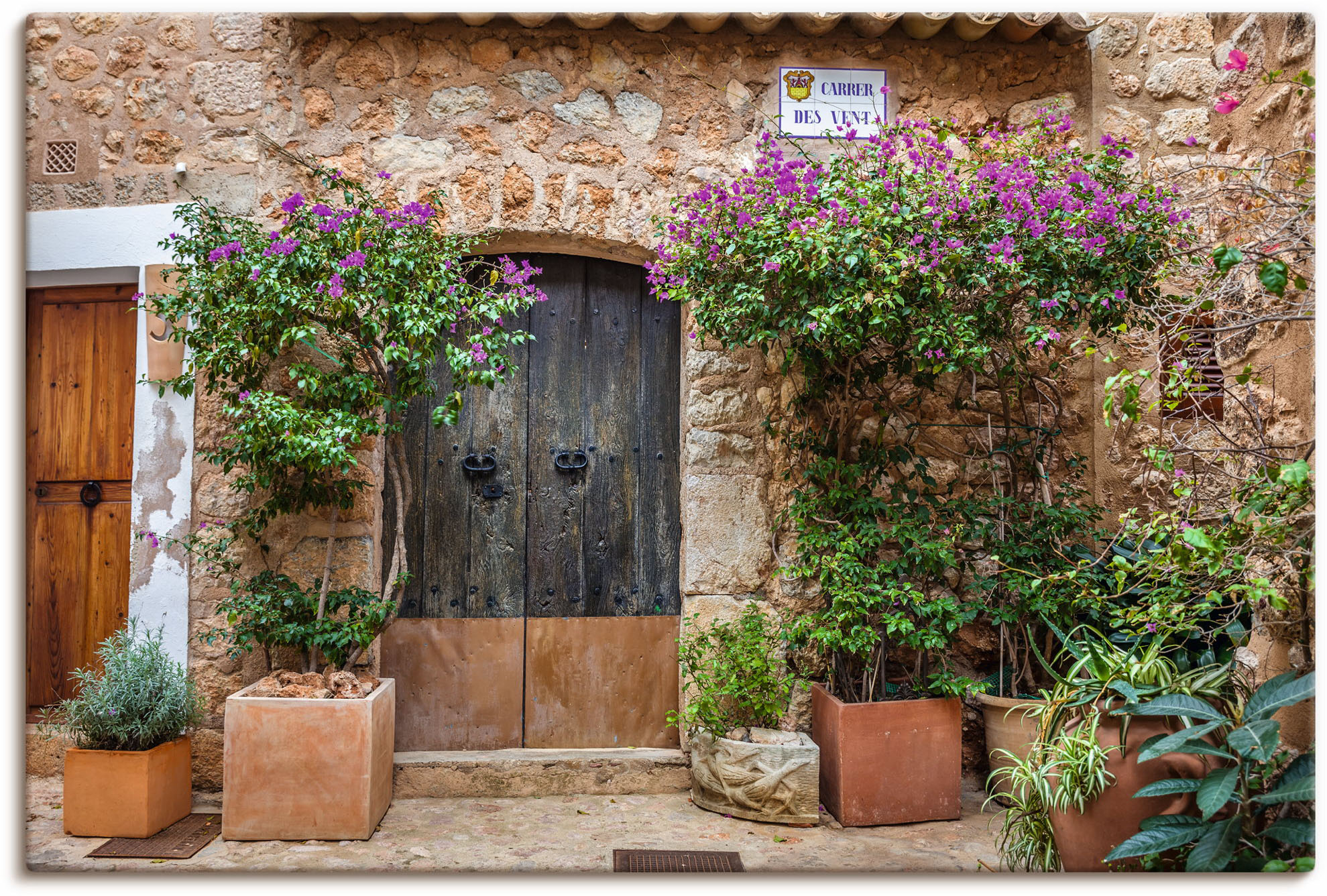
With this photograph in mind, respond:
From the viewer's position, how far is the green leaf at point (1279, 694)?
2.15 meters

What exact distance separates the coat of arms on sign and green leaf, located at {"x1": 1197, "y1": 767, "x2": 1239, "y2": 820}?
2680mm

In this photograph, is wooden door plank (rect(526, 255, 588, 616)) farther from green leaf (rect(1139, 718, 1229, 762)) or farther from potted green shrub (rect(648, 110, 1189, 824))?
green leaf (rect(1139, 718, 1229, 762))

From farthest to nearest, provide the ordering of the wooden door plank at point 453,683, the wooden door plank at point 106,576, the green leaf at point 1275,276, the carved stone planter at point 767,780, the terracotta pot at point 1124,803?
the wooden door plank at point 453,683 → the wooden door plank at point 106,576 → the carved stone planter at point 767,780 → the terracotta pot at point 1124,803 → the green leaf at point 1275,276

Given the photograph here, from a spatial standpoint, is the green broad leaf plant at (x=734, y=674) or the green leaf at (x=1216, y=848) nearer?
the green leaf at (x=1216, y=848)

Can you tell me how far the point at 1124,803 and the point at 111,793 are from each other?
2.92 metres

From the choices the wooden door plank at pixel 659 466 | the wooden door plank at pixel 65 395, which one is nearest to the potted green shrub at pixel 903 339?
the wooden door plank at pixel 659 466

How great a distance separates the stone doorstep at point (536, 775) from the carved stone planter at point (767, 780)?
0.35 metres

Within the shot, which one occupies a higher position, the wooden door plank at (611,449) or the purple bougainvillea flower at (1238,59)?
the purple bougainvillea flower at (1238,59)

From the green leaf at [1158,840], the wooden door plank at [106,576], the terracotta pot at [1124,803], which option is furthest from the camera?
the wooden door plank at [106,576]

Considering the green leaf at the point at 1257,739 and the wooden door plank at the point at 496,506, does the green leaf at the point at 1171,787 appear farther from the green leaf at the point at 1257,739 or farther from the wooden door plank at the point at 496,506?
the wooden door plank at the point at 496,506

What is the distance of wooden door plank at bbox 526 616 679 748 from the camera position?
355 centimetres

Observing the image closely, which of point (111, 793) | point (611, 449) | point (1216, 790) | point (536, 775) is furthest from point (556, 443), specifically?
point (1216, 790)

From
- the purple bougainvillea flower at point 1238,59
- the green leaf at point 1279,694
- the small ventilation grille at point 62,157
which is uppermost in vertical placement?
the small ventilation grille at point 62,157

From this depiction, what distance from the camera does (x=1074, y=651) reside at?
2648 mm
